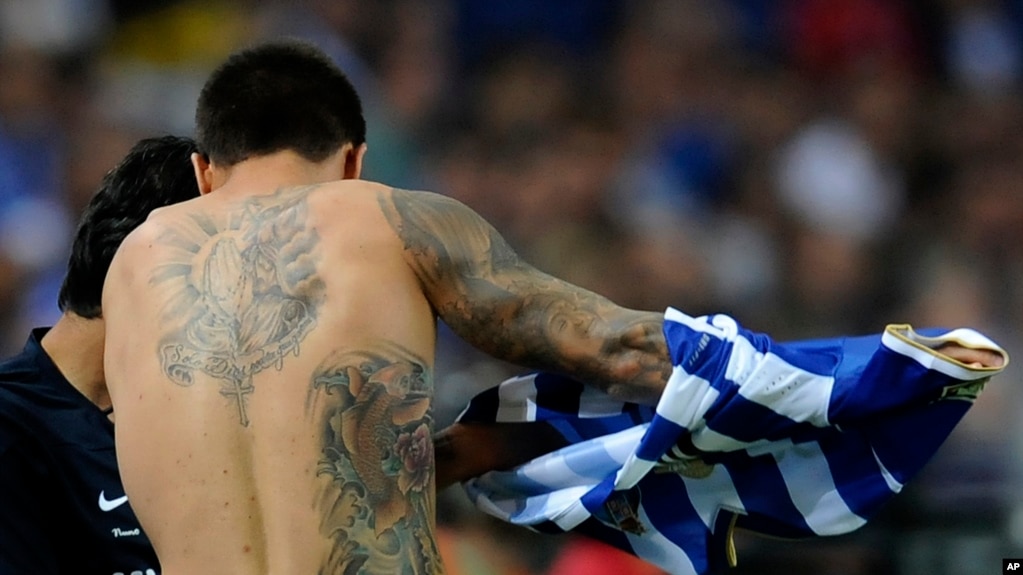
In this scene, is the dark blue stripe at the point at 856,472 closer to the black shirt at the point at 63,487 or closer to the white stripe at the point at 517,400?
the white stripe at the point at 517,400

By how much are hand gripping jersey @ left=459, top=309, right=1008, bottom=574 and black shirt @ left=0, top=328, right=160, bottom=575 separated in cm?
68

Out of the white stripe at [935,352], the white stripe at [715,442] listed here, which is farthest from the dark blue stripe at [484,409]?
the white stripe at [935,352]

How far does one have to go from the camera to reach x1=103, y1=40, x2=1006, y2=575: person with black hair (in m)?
2.60

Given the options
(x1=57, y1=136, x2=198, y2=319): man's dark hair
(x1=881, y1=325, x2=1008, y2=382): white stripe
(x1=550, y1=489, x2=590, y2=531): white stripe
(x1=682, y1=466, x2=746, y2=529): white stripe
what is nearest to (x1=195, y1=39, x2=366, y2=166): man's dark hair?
(x1=57, y1=136, x2=198, y2=319): man's dark hair

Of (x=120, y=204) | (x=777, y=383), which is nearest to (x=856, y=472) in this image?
(x=777, y=383)

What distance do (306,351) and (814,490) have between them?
97 centimetres

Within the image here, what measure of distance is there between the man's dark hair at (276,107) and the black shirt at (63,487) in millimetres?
621

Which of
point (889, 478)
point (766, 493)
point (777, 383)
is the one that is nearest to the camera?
point (777, 383)

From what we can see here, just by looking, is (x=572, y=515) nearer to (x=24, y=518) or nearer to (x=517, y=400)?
(x=517, y=400)

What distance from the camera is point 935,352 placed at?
2689mm

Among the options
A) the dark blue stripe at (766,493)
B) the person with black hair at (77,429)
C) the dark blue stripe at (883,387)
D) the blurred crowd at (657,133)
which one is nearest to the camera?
the dark blue stripe at (883,387)

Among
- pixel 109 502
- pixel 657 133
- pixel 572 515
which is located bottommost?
pixel 657 133

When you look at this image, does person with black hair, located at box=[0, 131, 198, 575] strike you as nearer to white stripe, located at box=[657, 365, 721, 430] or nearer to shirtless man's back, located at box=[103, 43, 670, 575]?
shirtless man's back, located at box=[103, 43, 670, 575]

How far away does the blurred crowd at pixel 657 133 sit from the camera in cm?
609
